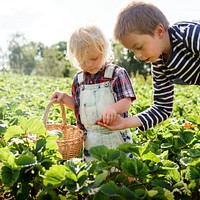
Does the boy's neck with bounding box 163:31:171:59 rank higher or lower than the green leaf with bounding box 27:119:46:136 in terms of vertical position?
higher

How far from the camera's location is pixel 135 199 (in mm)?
1794

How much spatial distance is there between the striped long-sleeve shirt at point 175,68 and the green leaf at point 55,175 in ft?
3.49

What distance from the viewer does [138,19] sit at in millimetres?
2531

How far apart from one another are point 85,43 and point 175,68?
1.86 feet

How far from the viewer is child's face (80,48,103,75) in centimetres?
270

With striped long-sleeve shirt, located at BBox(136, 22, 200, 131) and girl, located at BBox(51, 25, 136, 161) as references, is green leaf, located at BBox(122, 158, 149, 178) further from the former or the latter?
striped long-sleeve shirt, located at BBox(136, 22, 200, 131)

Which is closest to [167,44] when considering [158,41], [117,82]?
[158,41]

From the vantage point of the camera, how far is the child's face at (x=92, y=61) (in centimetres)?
270

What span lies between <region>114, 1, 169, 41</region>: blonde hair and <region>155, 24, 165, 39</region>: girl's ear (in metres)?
0.02

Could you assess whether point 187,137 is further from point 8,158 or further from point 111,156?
point 8,158

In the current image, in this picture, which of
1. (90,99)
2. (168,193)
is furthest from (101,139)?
(168,193)

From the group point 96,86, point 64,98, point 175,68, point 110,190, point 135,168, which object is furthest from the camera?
point 64,98

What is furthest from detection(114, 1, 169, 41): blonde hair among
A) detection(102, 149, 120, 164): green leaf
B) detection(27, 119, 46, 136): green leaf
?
detection(102, 149, 120, 164): green leaf

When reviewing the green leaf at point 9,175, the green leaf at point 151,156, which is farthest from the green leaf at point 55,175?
the green leaf at point 151,156
